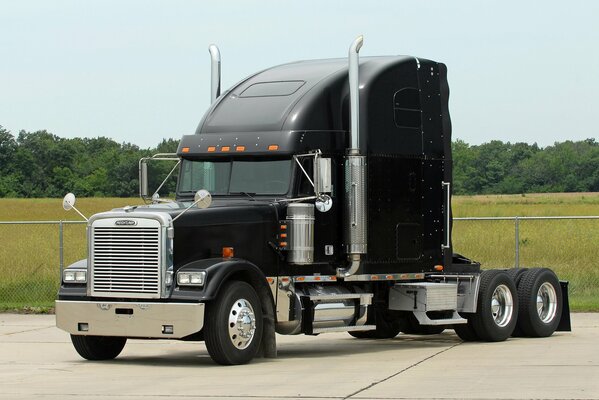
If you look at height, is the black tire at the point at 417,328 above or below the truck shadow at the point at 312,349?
above

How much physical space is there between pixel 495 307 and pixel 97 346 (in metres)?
6.05

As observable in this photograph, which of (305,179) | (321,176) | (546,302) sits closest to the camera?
(321,176)

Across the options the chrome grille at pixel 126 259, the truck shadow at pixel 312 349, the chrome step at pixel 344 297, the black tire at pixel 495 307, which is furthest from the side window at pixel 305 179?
the black tire at pixel 495 307

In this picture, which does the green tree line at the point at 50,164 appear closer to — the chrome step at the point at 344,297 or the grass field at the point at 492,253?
the grass field at the point at 492,253

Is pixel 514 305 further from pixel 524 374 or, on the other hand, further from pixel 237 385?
pixel 237 385

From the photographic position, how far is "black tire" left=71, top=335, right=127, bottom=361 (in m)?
16.2

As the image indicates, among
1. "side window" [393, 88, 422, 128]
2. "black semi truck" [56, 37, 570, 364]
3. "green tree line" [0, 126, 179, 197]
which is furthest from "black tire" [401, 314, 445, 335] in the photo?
"green tree line" [0, 126, 179, 197]

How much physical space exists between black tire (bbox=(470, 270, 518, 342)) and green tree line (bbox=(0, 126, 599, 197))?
142 ft

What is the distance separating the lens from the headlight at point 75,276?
→ 15.8m

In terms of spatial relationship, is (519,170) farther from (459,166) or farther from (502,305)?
(502,305)

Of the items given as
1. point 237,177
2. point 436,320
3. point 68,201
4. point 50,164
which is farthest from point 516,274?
point 50,164

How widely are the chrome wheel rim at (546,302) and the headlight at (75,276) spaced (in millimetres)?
7292

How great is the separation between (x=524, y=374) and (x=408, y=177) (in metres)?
4.86

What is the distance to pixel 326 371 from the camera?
14.6 m
